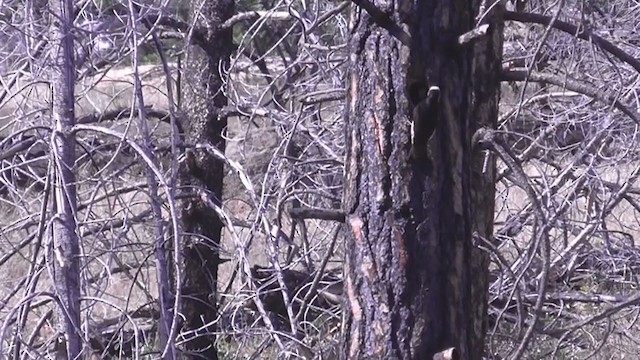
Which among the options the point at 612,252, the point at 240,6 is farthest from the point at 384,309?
the point at 240,6

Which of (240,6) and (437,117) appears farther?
(240,6)

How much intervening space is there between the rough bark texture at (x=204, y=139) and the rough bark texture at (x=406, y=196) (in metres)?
3.12

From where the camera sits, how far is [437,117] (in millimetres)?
3684

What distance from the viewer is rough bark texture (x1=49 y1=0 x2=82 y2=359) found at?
434 cm

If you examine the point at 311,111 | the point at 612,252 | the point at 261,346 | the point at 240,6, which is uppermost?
the point at 240,6

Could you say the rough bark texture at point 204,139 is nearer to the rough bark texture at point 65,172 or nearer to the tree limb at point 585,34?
the rough bark texture at point 65,172

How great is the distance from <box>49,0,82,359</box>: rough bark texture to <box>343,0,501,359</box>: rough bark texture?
1204mm

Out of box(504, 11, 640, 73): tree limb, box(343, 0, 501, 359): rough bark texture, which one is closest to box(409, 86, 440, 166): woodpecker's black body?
box(343, 0, 501, 359): rough bark texture

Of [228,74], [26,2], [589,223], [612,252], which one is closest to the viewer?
[26,2]

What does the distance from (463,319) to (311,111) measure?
3.19 m

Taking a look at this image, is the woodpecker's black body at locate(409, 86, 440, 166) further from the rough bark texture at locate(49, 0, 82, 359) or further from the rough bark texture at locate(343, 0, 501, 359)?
the rough bark texture at locate(49, 0, 82, 359)

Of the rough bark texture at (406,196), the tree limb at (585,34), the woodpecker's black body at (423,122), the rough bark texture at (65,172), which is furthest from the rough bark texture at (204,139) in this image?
the woodpecker's black body at (423,122)

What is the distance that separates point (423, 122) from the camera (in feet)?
11.8

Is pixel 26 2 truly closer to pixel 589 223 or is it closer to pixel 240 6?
pixel 589 223
